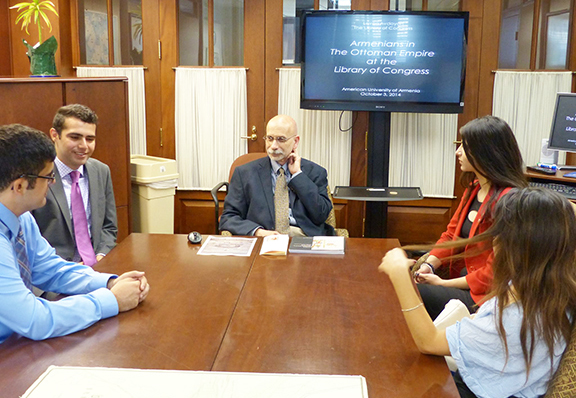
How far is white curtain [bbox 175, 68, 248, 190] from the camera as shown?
15.1 feet

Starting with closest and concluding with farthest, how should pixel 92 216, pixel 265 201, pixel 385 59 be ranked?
pixel 92 216, pixel 265 201, pixel 385 59

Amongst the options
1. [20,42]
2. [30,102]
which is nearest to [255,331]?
[30,102]

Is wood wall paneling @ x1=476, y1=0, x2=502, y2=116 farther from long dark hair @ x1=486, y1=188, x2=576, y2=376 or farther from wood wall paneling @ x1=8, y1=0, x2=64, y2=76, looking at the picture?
wood wall paneling @ x1=8, y1=0, x2=64, y2=76

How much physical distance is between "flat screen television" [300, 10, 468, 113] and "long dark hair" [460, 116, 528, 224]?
1600 millimetres

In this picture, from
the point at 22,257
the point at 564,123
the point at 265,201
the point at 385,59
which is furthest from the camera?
the point at 385,59

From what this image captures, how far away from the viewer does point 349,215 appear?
184 inches

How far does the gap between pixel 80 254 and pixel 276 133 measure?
1220 millimetres

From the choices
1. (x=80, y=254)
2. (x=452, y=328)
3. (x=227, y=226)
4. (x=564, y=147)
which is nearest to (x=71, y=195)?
(x=80, y=254)

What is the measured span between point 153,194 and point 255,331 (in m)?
2.67

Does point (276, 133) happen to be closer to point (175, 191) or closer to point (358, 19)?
point (358, 19)

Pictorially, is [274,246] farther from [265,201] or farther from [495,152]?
[495,152]

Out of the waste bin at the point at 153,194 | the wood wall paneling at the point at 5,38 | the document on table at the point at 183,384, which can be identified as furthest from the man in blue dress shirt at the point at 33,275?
the wood wall paneling at the point at 5,38

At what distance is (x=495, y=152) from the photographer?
255 centimetres

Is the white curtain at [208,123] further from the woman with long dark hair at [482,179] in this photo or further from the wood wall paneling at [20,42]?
the woman with long dark hair at [482,179]
